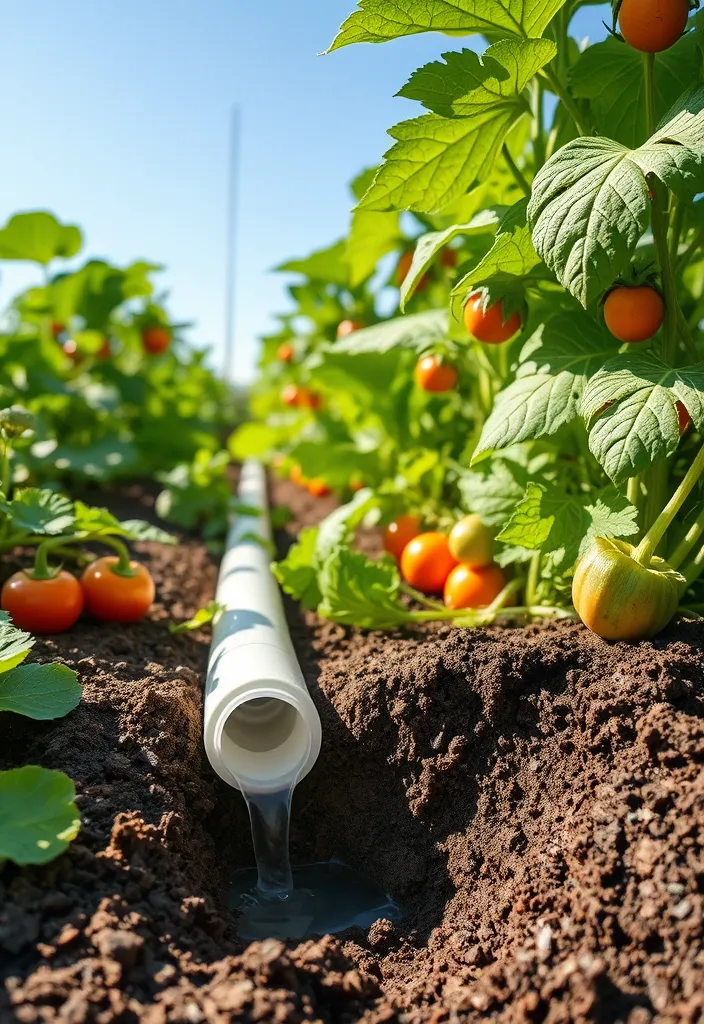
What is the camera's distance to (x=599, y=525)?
183 centimetres

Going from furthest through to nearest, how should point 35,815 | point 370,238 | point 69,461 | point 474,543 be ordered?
1. point 69,461
2. point 370,238
3. point 474,543
4. point 35,815

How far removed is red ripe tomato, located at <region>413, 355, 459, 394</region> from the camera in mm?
2521

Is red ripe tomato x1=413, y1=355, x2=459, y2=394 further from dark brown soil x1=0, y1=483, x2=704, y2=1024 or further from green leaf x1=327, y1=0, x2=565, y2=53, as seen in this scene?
green leaf x1=327, y1=0, x2=565, y2=53

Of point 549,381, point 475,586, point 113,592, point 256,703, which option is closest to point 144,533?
point 113,592

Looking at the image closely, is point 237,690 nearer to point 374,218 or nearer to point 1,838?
point 1,838

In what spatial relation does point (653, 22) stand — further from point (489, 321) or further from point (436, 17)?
point (489, 321)

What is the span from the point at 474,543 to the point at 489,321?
66cm

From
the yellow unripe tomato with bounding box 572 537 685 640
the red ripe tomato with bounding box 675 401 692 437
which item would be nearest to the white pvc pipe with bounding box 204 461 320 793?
the yellow unripe tomato with bounding box 572 537 685 640

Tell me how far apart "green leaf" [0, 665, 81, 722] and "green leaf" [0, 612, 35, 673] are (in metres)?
0.04

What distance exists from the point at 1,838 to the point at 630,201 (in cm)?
151

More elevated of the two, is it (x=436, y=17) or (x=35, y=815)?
(x=436, y=17)

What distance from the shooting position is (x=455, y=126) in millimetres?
1821

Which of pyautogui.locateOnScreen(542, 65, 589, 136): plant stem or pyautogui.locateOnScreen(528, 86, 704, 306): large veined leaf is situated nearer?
pyautogui.locateOnScreen(528, 86, 704, 306): large veined leaf

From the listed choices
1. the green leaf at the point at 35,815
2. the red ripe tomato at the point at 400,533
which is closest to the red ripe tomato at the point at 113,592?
the red ripe tomato at the point at 400,533
